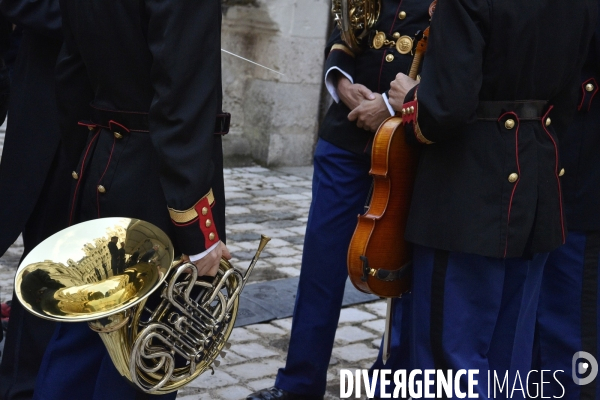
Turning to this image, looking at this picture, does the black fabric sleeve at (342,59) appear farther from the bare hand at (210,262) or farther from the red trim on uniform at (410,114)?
the bare hand at (210,262)

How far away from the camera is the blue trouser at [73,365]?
2.57m

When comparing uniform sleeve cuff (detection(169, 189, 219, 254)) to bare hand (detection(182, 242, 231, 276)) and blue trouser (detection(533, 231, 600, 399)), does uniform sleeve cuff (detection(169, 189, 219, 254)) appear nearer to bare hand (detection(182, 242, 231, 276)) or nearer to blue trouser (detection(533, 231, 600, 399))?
bare hand (detection(182, 242, 231, 276))

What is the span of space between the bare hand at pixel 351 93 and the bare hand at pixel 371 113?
0.11 ft

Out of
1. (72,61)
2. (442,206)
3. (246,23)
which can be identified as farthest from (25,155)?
(246,23)

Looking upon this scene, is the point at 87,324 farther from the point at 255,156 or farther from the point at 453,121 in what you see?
the point at 255,156

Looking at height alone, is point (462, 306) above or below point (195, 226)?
below

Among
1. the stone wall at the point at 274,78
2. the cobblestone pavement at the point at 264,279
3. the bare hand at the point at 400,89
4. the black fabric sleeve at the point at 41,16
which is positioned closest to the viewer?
the bare hand at the point at 400,89

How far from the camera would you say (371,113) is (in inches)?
126

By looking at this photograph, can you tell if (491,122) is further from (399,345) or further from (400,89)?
(399,345)

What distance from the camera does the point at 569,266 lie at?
3.24 meters

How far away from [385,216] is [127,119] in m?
0.84

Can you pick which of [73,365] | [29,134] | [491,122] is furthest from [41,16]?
[491,122]

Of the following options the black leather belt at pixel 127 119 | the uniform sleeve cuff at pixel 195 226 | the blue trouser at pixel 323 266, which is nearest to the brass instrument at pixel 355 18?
the blue trouser at pixel 323 266

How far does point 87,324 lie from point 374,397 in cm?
136
